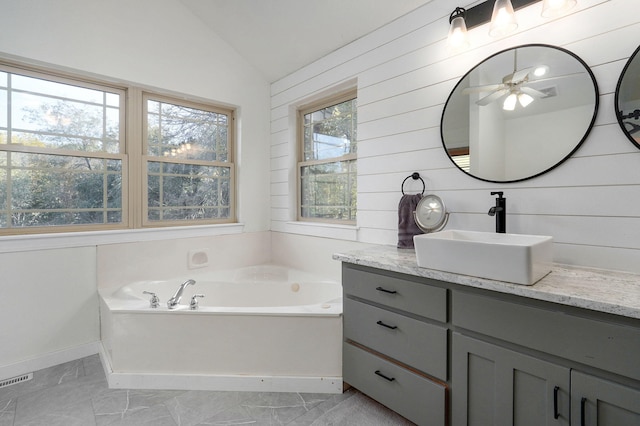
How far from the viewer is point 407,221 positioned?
215cm

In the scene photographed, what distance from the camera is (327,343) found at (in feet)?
6.54

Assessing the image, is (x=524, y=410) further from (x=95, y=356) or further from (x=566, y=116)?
(x=95, y=356)

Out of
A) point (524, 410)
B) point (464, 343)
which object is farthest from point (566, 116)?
point (524, 410)

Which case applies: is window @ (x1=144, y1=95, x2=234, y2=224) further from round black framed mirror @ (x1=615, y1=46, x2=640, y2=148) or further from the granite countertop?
round black framed mirror @ (x1=615, y1=46, x2=640, y2=148)

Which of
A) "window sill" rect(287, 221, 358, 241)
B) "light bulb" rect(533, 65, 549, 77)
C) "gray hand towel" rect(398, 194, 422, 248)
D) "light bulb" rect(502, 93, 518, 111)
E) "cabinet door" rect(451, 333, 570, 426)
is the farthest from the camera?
"window sill" rect(287, 221, 358, 241)

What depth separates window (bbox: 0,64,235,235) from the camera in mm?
2262

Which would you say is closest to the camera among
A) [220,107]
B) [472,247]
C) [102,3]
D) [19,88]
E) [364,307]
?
[472,247]

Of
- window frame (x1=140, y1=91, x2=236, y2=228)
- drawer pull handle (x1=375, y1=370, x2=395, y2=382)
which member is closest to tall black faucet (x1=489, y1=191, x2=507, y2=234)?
drawer pull handle (x1=375, y1=370, x2=395, y2=382)

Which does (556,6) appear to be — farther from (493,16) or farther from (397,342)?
(397,342)

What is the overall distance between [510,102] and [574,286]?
41.3 inches

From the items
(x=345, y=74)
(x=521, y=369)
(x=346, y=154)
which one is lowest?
(x=521, y=369)

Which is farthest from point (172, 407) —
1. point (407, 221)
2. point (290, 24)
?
point (290, 24)

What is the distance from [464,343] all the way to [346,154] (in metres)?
1.86

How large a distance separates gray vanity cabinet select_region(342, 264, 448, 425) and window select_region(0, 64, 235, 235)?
74.3 inches
